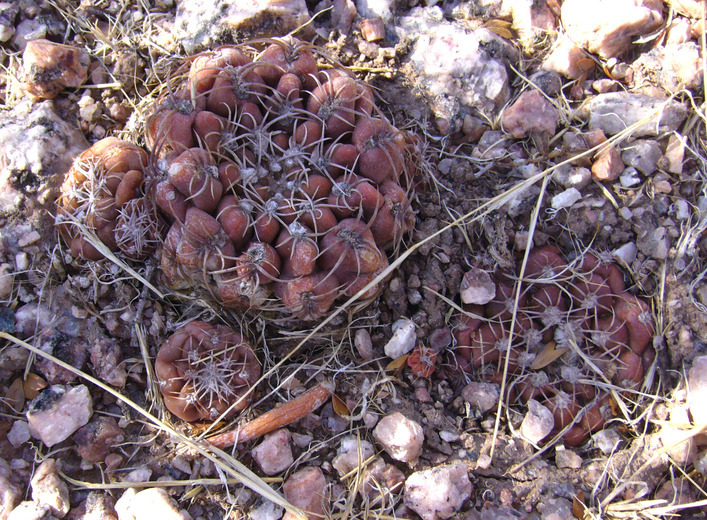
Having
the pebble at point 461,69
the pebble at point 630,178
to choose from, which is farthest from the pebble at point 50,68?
the pebble at point 630,178

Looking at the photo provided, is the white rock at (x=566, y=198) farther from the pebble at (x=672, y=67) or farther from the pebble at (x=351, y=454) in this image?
the pebble at (x=351, y=454)

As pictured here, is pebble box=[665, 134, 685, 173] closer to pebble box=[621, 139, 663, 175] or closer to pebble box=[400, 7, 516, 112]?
pebble box=[621, 139, 663, 175]

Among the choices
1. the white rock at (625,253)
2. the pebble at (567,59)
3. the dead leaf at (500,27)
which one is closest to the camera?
the white rock at (625,253)

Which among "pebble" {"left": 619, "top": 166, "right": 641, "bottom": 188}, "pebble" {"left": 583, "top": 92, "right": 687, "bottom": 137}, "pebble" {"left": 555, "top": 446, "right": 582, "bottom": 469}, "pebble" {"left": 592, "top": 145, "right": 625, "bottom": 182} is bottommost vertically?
"pebble" {"left": 555, "top": 446, "right": 582, "bottom": 469}

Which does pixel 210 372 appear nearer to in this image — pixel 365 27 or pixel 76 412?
pixel 76 412

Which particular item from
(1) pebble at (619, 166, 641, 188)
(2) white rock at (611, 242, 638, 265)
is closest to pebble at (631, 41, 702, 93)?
(1) pebble at (619, 166, 641, 188)

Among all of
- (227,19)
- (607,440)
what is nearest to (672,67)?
(607,440)
